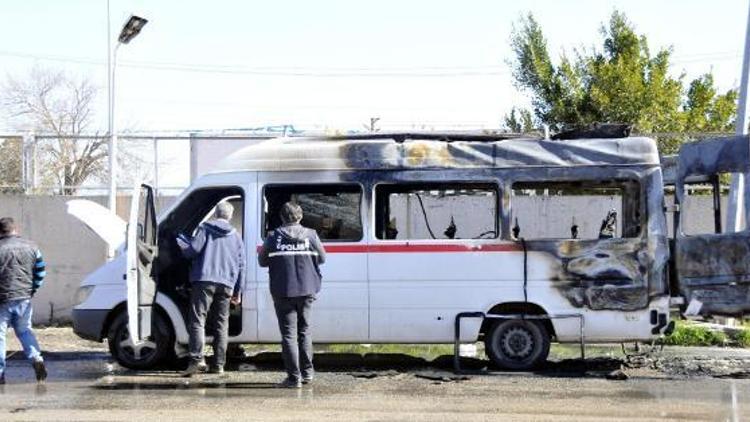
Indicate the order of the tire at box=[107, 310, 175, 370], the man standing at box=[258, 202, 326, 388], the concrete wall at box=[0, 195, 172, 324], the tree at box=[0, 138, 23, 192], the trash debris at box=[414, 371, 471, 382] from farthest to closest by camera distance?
the tree at box=[0, 138, 23, 192], the concrete wall at box=[0, 195, 172, 324], the tire at box=[107, 310, 175, 370], the trash debris at box=[414, 371, 471, 382], the man standing at box=[258, 202, 326, 388]

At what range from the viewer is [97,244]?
15.7m

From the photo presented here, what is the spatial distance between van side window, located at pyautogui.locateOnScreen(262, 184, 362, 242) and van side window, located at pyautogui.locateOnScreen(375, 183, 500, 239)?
254 millimetres

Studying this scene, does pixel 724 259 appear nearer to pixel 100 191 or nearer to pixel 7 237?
pixel 7 237

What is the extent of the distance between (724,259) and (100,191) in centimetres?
997

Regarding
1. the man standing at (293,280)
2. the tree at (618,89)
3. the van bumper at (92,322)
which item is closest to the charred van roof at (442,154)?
the man standing at (293,280)

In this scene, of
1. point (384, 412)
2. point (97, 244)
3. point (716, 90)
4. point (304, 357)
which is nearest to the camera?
point (384, 412)

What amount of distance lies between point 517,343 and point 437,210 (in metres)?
4.57

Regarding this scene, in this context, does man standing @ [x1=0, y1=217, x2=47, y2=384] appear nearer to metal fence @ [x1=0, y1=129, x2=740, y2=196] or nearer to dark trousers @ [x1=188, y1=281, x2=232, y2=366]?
dark trousers @ [x1=188, y1=281, x2=232, y2=366]

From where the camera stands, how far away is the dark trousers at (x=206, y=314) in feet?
32.9

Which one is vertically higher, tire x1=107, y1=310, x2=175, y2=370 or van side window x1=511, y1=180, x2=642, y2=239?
van side window x1=511, y1=180, x2=642, y2=239

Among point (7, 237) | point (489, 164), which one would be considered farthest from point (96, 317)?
point (489, 164)

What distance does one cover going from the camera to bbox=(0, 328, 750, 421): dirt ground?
8312 millimetres

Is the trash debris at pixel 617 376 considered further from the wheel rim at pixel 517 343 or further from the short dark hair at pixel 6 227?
the short dark hair at pixel 6 227

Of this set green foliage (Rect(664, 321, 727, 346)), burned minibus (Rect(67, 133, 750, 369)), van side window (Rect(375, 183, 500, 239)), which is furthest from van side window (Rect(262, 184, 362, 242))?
green foliage (Rect(664, 321, 727, 346))
